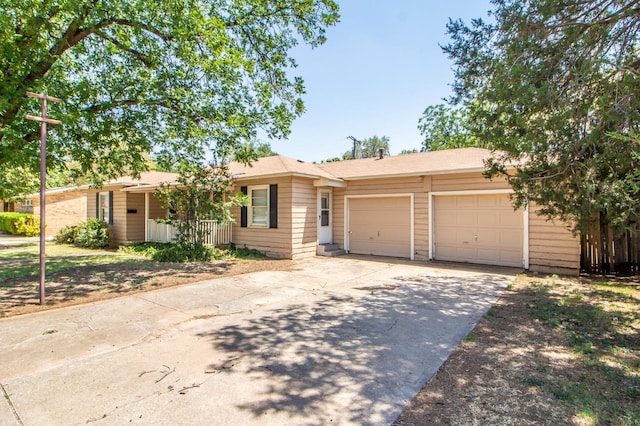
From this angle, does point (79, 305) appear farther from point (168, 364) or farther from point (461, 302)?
point (461, 302)

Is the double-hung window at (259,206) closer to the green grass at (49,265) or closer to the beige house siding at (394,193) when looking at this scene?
the beige house siding at (394,193)

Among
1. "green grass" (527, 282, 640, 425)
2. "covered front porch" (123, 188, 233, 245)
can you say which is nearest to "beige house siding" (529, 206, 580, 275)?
"green grass" (527, 282, 640, 425)

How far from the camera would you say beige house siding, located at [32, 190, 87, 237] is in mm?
21734

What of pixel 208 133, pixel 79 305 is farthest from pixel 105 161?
pixel 79 305

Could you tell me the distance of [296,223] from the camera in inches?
438

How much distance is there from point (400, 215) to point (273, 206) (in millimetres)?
4290

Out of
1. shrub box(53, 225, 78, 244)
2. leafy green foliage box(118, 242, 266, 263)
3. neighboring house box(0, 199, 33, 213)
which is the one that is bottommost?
leafy green foliage box(118, 242, 266, 263)

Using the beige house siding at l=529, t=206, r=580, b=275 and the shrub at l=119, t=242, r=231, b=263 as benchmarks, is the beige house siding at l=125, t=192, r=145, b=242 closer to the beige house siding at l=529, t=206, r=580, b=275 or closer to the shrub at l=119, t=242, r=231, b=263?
the shrub at l=119, t=242, r=231, b=263

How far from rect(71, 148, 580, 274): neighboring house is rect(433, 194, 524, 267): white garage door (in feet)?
0.08

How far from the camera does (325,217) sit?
12562 mm

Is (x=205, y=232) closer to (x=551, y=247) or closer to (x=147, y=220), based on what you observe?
(x=147, y=220)

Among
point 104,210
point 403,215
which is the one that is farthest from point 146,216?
point 403,215

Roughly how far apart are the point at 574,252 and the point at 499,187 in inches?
93.4

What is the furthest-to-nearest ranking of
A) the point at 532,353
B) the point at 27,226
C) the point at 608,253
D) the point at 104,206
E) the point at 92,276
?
the point at 27,226 < the point at 104,206 < the point at 608,253 < the point at 92,276 < the point at 532,353
